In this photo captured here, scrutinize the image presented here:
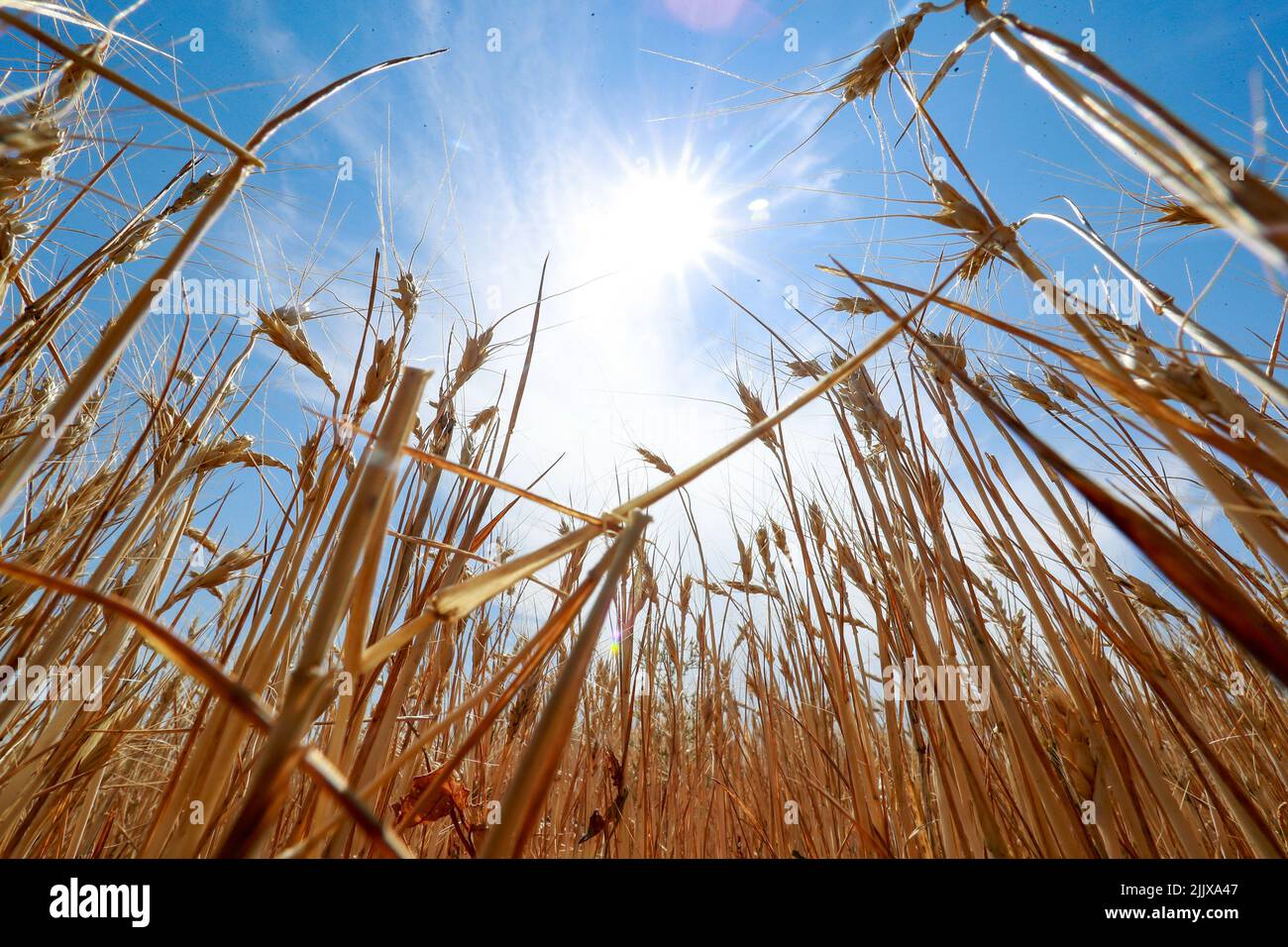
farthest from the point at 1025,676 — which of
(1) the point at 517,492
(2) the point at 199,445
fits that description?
(2) the point at 199,445

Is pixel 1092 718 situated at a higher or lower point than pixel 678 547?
lower

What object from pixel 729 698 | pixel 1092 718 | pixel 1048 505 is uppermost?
pixel 729 698

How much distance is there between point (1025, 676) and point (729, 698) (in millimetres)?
1285

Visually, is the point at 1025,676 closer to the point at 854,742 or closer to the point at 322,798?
the point at 854,742

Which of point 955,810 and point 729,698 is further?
point 729,698

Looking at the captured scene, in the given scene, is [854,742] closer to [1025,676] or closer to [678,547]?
[1025,676]

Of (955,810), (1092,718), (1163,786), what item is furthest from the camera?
(955,810)

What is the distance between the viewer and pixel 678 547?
7.41ft

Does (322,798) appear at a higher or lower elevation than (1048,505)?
lower

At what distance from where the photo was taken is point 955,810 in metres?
0.93

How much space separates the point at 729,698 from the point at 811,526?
85 centimetres
